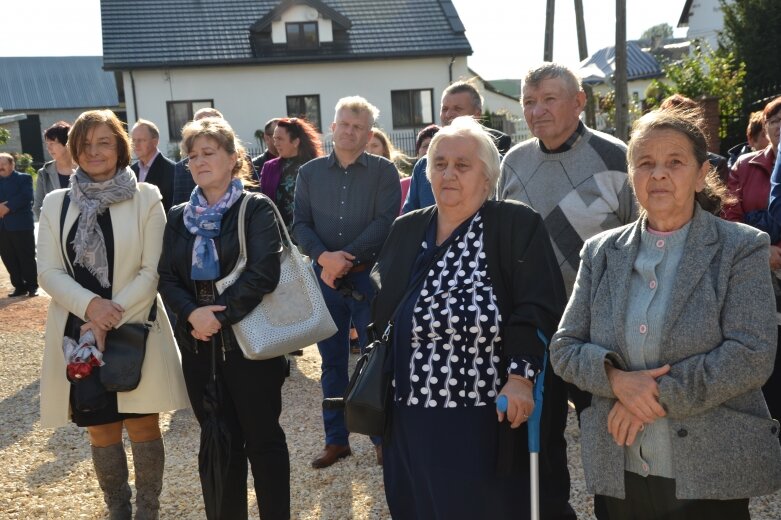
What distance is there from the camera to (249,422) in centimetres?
395

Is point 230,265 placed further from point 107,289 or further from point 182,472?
point 182,472

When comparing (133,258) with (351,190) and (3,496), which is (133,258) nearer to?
(351,190)

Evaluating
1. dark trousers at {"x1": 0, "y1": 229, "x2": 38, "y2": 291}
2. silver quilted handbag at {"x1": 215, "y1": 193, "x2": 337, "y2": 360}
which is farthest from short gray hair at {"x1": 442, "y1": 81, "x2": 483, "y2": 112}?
dark trousers at {"x1": 0, "y1": 229, "x2": 38, "y2": 291}

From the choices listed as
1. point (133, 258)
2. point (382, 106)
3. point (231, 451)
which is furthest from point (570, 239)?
point (382, 106)

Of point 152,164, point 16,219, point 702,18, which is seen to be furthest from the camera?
point 702,18

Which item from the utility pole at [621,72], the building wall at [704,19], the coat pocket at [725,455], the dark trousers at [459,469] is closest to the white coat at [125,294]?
the dark trousers at [459,469]

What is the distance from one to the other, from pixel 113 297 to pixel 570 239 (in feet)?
7.46

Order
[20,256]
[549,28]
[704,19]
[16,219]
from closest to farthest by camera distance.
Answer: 1. [16,219]
2. [20,256]
3. [549,28]
4. [704,19]

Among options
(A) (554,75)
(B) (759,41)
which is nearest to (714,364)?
(A) (554,75)

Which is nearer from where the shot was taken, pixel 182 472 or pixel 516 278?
pixel 516 278

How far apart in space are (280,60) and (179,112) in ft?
13.8

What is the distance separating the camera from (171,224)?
4.11m

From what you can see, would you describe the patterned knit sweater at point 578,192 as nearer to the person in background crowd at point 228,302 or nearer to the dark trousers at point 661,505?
the person in background crowd at point 228,302

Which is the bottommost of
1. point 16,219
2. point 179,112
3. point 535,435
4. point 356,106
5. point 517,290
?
point 535,435
